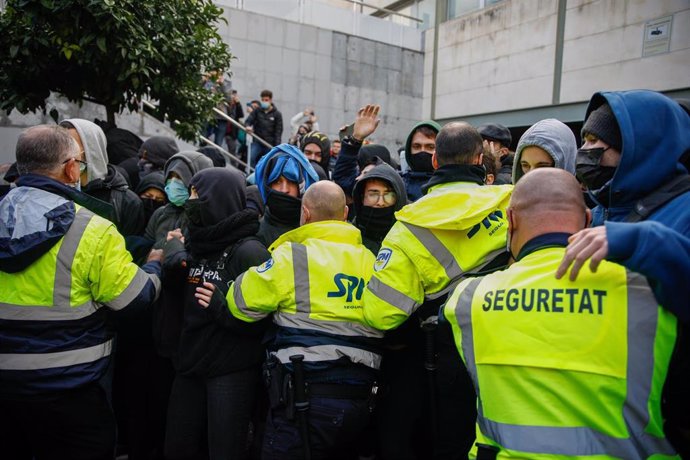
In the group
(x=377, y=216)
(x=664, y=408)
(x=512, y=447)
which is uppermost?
(x=377, y=216)

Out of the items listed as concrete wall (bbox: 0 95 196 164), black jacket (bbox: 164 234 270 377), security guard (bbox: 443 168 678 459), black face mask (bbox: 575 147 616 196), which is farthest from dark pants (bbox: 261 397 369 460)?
concrete wall (bbox: 0 95 196 164)

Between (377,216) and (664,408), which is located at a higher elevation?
(377,216)

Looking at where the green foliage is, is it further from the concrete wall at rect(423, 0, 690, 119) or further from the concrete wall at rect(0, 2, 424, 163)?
the concrete wall at rect(423, 0, 690, 119)

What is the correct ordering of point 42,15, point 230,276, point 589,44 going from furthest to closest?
point 589,44, point 42,15, point 230,276

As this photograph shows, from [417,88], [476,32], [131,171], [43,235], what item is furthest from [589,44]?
[43,235]

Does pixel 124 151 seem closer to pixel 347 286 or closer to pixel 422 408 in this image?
pixel 347 286

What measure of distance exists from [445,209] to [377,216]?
720 millimetres

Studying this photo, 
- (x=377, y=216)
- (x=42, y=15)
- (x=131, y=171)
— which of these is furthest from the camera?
(x=131, y=171)

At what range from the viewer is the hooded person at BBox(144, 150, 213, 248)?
3.67 meters

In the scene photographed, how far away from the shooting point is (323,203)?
2826 millimetres

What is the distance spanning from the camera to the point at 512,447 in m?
1.65

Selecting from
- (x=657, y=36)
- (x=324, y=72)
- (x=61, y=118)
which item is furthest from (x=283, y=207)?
(x=324, y=72)

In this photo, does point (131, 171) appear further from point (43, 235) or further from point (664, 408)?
point (664, 408)

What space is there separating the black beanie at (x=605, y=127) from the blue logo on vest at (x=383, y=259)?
1029 mm
